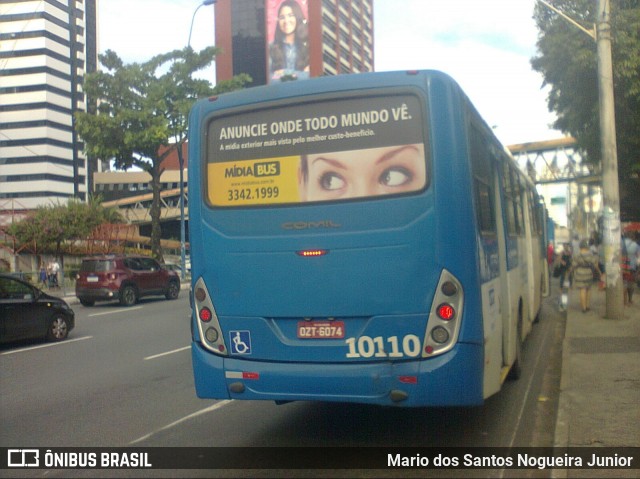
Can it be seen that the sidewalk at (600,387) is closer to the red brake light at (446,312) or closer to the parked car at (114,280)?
the red brake light at (446,312)

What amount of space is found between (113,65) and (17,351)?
2483 cm

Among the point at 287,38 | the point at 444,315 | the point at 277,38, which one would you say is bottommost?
the point at 444,315

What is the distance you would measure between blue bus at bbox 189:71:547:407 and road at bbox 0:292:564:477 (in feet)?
2.65

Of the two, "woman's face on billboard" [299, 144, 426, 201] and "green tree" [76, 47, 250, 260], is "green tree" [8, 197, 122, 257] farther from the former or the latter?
"woman's face on billboard" [299, 144, 426, 201]

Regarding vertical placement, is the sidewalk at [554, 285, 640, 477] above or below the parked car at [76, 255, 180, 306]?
below

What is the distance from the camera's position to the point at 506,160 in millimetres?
9562

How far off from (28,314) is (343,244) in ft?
33.9

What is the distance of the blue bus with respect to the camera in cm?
570

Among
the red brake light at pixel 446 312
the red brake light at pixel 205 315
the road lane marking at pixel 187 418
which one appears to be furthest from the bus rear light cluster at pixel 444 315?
the road lane marking at pixel 187 418

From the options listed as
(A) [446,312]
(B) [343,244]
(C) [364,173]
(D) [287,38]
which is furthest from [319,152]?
(D) [287,38]

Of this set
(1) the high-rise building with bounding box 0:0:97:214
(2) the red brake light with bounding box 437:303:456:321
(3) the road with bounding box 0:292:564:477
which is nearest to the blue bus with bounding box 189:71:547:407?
(2) the red brake light with bounding box 437:303:456:321

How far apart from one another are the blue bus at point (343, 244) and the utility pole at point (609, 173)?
9565mm

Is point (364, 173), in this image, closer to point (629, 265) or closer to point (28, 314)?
point (28, 314)

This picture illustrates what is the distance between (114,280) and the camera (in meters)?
24.5
